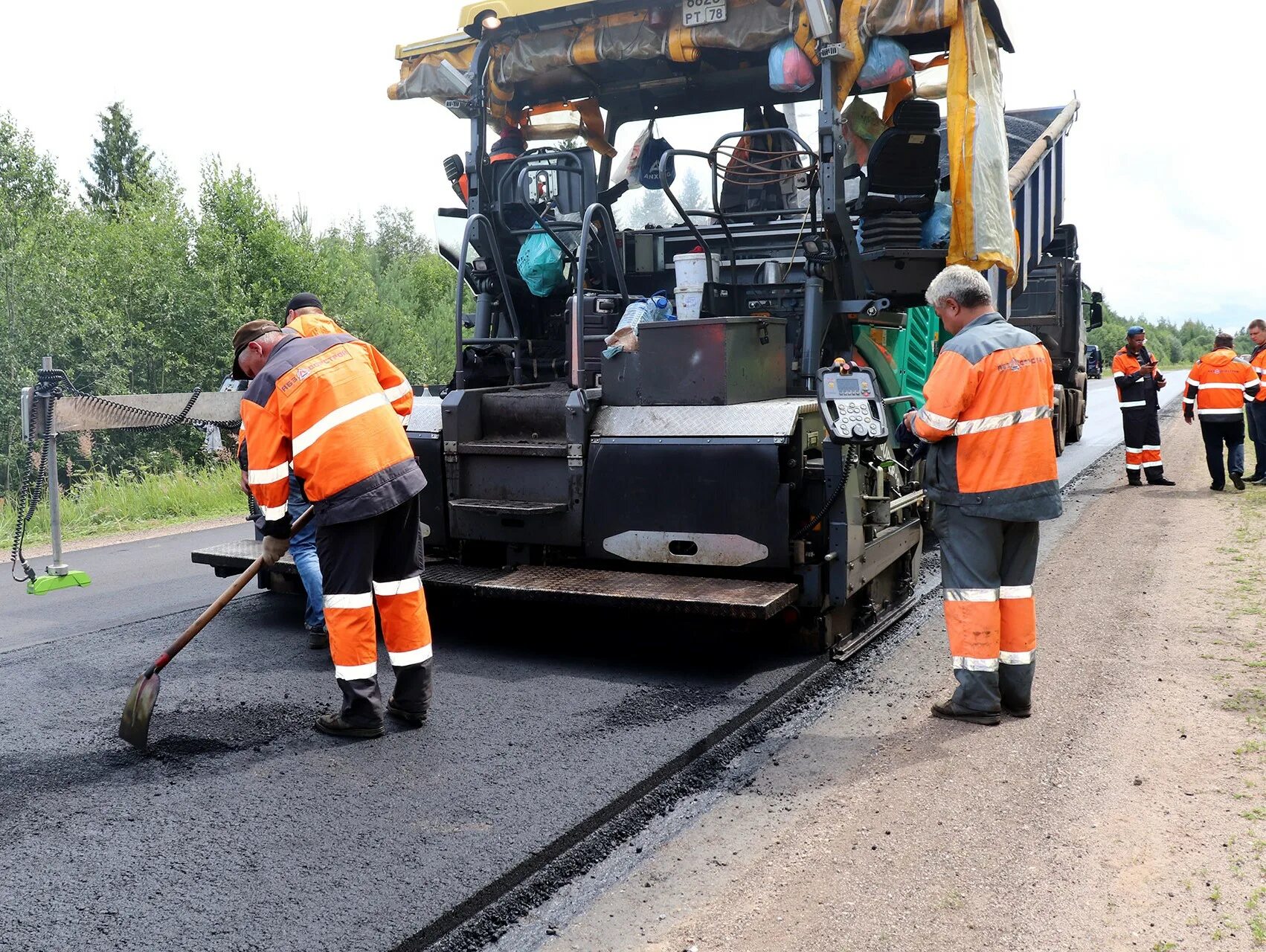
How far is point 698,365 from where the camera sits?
4.74 meters

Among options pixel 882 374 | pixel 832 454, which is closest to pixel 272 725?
pixel 832 454

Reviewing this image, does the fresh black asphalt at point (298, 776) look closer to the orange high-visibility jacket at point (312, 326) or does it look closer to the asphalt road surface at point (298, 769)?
the asphalt road surface at point (298, 769)

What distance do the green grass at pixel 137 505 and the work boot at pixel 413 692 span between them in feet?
24.8

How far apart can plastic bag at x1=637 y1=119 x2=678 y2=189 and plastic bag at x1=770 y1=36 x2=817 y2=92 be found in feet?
2.94

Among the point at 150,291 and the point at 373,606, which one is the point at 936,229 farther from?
the point at 150,291

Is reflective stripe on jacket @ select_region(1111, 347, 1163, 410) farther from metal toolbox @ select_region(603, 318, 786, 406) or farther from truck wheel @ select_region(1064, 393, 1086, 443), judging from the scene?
metal toolbox @ select_region(603, 318, 786, 406)

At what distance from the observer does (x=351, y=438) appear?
385cm

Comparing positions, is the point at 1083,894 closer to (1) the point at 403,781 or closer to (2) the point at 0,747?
(1) the point at 403,781

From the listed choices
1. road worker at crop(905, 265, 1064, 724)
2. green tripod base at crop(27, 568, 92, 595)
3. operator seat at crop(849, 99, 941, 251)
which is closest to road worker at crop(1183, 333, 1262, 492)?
operator seat at crop(849, 99, 941, 251)

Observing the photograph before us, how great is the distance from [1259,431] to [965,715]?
884 cm

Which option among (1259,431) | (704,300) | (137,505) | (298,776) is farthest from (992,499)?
(137,505)

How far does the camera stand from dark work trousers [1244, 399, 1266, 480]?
10.9 meters

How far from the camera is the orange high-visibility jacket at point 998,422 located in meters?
4.05

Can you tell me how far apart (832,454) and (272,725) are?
2451 mm
